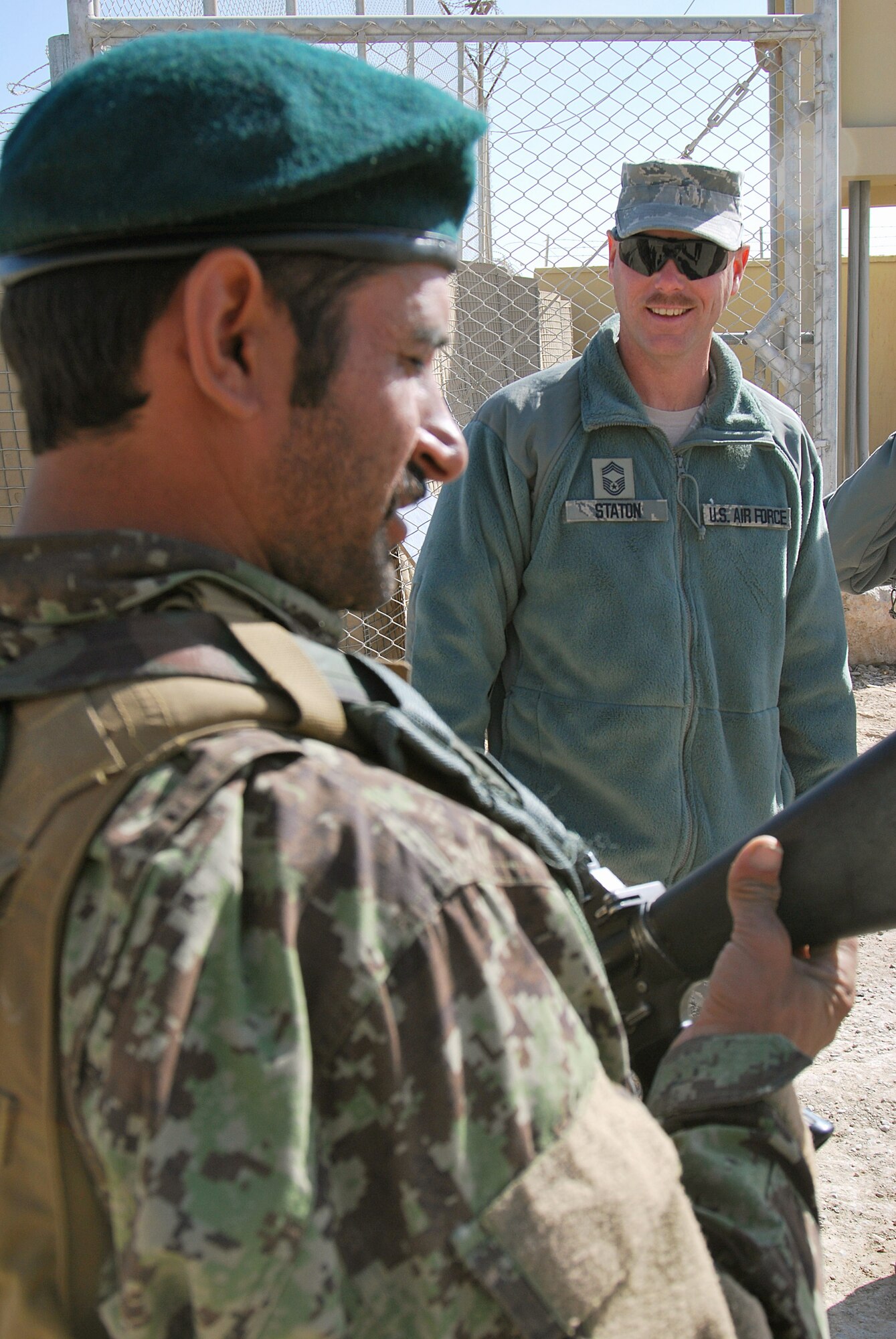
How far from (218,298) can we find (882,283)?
12.2 meters

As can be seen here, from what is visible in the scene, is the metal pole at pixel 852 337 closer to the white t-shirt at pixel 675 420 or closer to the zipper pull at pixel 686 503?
the white t-shirt at pixel 675 420

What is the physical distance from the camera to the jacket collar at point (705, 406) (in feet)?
8.27

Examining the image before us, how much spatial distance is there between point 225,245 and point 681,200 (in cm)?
194

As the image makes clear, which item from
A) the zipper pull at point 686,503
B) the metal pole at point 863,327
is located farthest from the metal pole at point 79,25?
the metal pole at point 863,327

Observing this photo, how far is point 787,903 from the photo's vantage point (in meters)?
1.22

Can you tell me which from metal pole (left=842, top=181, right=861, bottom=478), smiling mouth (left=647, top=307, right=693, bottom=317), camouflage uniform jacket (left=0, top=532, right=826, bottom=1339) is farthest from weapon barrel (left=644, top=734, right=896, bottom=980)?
metal pole (left=842, top=181, right=861, bottom=478)

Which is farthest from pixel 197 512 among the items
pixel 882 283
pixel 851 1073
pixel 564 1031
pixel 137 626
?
pixel 882 283

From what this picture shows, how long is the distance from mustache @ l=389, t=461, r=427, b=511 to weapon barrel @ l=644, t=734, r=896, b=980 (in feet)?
1.75

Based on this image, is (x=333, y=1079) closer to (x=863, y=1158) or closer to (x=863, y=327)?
(x=863, y=1158)

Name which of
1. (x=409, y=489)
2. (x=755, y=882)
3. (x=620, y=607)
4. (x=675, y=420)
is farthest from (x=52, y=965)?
(x=675, y=420)

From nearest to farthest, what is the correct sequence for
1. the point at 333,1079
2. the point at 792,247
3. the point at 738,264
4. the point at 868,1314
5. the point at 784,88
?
1. the point at 333,1079
2. the point at 868,1314
3. the point at 738,264
4. the point at 784,88
5. the point at 792,247

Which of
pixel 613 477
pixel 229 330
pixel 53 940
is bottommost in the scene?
pixel 53 940

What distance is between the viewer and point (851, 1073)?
3330mm

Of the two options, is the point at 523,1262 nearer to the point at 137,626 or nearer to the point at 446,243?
the point at 137,626
